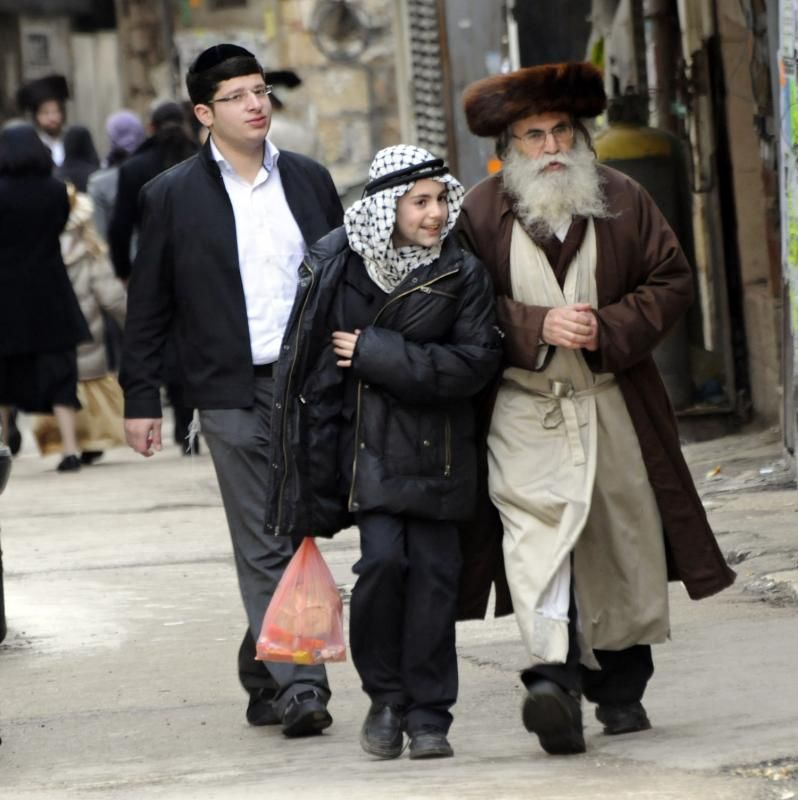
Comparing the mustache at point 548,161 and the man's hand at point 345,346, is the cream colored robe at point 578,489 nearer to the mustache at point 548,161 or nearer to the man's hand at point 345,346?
the mustache at point 548,161

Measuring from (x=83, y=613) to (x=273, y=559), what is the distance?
256 centimetres

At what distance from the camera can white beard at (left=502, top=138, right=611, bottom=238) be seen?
5.98 meters

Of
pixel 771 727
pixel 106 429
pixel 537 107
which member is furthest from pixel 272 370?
pixel 106 429

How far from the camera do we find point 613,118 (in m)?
13.1

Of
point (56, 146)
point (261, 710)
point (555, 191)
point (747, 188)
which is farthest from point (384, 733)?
point (56, 146)

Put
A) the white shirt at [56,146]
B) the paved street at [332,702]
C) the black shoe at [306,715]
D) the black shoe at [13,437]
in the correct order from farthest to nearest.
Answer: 1. the white shirt at [56,146]
2. the black shoe at [13,437]
3. the black shoe at [306,715]
4. the paved street at [332,702]

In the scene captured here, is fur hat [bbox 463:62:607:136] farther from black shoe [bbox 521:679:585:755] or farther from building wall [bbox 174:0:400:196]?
building wall [bbox 174:0:400:196]

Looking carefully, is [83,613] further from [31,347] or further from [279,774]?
[31,347]

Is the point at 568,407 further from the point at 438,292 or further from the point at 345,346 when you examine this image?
the point at 345,346

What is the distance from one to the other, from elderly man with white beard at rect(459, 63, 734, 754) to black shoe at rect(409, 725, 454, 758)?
25 centimetres

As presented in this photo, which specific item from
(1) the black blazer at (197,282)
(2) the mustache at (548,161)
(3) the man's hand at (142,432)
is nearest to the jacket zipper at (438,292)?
→ (2) the mustache at (548,161)

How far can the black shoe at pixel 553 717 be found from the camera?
583 centimetres

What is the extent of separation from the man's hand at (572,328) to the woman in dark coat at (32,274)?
798 centimetres

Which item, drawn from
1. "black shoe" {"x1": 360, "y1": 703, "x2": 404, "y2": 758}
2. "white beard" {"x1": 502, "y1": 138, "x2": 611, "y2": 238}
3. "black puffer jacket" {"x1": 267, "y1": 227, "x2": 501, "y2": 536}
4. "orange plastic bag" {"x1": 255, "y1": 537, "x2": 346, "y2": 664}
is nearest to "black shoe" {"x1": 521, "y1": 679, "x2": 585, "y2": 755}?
"black shoe" {"x1": 360, "y1": 703, "x2": 404, "y2": 758}
